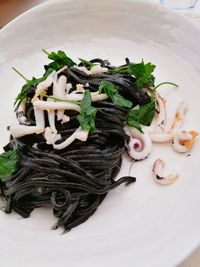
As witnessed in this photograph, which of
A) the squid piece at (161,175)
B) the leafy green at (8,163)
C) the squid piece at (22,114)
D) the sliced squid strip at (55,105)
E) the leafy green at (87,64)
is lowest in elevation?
the leafy green at (8,163)

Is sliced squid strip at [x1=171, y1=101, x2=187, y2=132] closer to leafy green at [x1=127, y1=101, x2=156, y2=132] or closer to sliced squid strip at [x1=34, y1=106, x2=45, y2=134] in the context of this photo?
leafy green at [x1=127, y1=101, x2=156, y2=132]

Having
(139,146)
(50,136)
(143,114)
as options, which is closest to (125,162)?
(139,146)

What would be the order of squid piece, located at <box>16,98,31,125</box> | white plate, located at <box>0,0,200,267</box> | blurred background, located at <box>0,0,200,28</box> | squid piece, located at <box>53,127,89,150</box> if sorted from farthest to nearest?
blurred background, located at <box>0,0,200,28</box> < squid piece, located at <box>16,98,31,125</box> < squid piece, located at <box>53,127,89,150</box> < white plate, located at <box>0,0,200,267</box>

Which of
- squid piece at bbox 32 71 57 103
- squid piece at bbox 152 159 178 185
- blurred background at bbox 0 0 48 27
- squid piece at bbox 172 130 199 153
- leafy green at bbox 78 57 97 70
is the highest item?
blurred background at bbox 0 0 48 27

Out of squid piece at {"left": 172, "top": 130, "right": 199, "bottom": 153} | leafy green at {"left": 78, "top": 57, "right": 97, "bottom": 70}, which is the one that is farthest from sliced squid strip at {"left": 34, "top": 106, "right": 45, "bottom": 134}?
squid piece at {"left": 172, "top": 130, "right": 199, "bottom": 153}

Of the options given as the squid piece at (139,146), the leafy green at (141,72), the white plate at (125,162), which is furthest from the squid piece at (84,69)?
the squid piece at (139,146)

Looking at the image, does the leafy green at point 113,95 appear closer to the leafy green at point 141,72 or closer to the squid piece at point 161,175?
the leafy green at point 141,72
